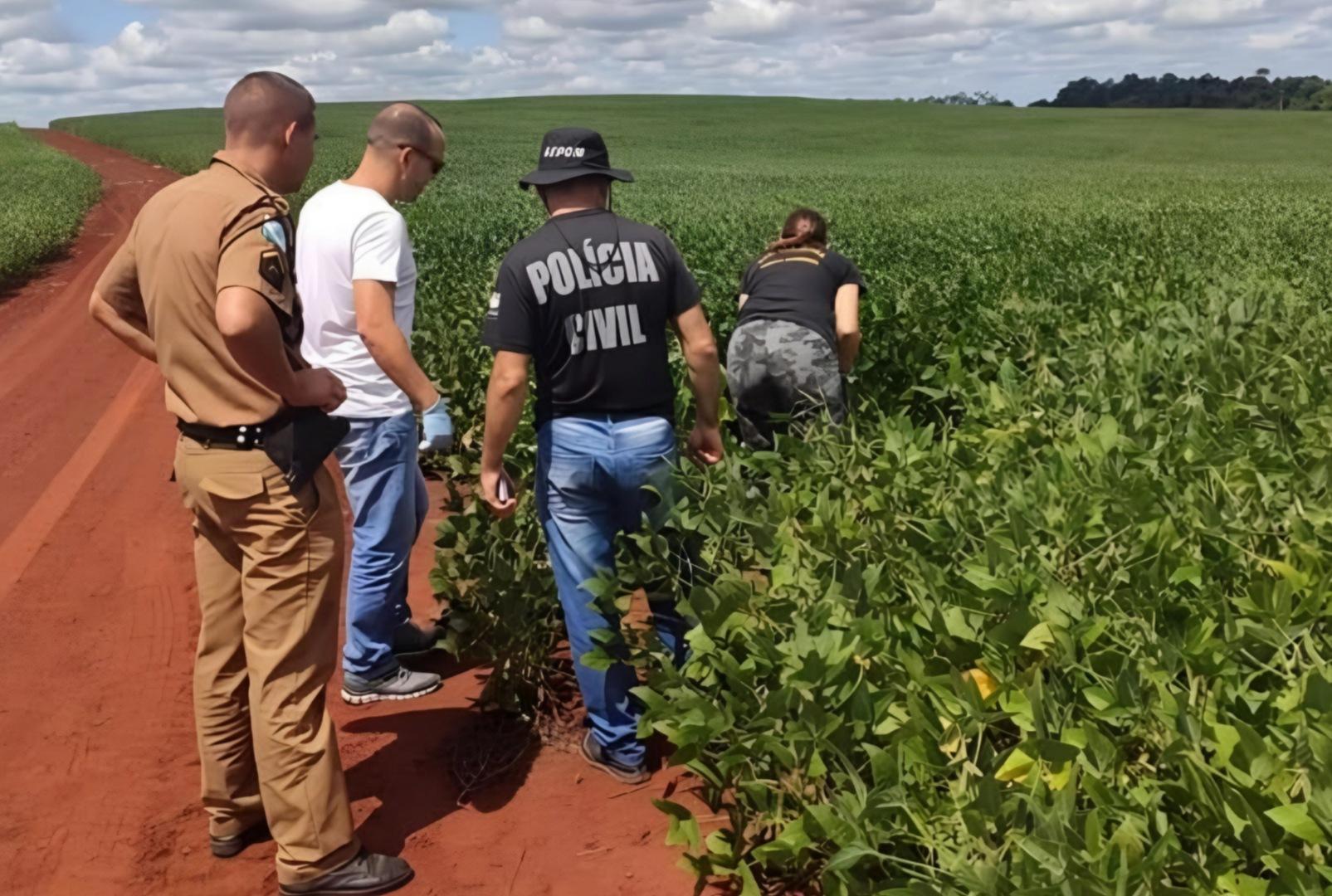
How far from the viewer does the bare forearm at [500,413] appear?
11.8 feet

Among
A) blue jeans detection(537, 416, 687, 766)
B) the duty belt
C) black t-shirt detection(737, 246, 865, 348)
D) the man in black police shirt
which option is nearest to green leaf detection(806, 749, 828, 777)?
blue jeans detection(537, 416, 687, 766)

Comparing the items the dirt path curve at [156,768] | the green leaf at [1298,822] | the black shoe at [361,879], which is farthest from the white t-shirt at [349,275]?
the green leaf at [1298,822]

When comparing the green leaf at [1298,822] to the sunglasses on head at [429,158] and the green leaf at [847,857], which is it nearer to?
the green leaf at [847,857]

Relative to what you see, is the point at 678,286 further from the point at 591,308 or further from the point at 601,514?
the point at 601,514

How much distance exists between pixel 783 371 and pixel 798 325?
9.4 inches

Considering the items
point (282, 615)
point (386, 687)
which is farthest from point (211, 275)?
point (386, 687)

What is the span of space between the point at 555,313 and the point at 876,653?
150 centimetres

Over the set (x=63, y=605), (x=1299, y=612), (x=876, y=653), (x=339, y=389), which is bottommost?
(x=63, y=605)

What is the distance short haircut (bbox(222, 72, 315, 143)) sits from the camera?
3123 mm

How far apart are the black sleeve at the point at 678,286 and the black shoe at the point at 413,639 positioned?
1.95m

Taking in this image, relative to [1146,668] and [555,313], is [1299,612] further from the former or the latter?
[555,313]

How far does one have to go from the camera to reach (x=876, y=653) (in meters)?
2.74

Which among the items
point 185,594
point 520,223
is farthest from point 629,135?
point 185,594

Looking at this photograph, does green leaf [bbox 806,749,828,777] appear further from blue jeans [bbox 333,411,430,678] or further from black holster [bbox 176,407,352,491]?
blue jeans [bbox 333,411,430,678]
